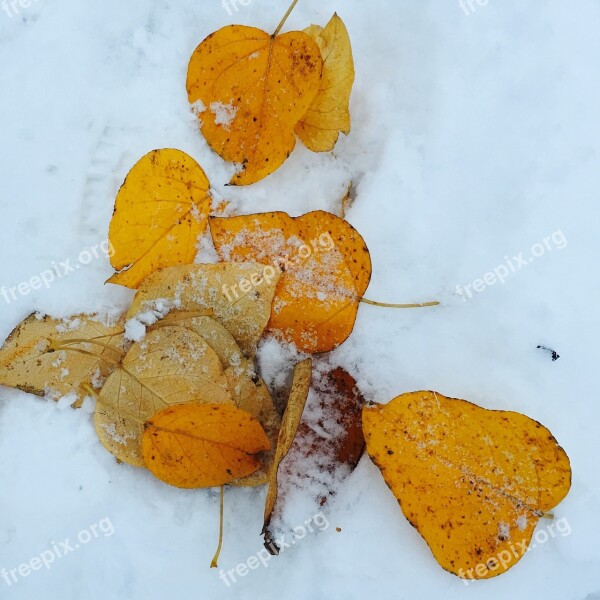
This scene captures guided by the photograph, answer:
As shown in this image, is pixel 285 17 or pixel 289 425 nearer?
pixel 289 425

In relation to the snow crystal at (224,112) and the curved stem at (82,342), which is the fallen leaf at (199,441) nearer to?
the curved stem at (82,342)

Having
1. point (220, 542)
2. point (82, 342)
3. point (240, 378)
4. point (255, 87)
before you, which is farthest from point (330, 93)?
point (220, 542)

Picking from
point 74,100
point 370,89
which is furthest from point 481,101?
point 74,100

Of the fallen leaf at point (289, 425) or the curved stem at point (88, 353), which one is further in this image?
the curved stem at point (88, 353)

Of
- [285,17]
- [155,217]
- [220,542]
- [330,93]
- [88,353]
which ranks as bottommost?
[220,542]

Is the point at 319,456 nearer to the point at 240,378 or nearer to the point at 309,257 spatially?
the point at 240,378

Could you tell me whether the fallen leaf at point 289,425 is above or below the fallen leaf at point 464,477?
above

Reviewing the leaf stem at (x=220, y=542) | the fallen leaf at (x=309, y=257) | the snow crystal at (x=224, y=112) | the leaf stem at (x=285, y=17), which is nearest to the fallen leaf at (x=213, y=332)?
the fallen leaf at (x=309, y=257)
